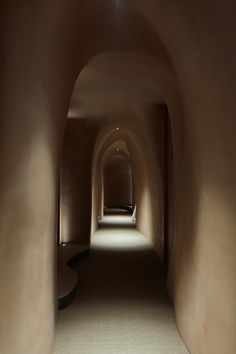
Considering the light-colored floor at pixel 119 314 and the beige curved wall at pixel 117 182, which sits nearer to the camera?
the light-colored floor at pixel 119 314

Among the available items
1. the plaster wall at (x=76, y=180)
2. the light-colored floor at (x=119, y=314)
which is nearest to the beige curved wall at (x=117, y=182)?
the plaster wall at (x=76, y=180)

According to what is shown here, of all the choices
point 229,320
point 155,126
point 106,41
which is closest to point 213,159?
point 229,320

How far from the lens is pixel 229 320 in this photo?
2.54 meters

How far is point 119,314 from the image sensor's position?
4582 mm

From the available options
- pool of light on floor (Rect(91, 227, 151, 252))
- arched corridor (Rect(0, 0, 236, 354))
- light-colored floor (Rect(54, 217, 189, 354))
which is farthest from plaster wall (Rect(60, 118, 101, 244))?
arched corridor (Rect(0, 0, 236, 354))

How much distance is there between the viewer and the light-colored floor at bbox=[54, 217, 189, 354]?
12.2 feet

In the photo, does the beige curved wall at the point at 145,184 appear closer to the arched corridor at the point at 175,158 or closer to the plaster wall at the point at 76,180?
the plaster wall at the point at 76,180

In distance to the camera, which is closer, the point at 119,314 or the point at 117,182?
the point at 119,314

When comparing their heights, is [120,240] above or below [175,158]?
below

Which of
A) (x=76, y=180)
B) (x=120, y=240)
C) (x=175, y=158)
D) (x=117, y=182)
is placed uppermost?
(x=175, y=158)

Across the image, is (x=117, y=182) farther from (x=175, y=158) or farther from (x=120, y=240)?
(x=175, y=158)

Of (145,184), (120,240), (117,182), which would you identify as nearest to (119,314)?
(120,240)

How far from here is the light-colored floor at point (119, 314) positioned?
3.72m

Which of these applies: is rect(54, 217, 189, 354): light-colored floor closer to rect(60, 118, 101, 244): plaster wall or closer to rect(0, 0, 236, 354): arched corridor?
rect(0, 0, 236, 354): arched corridor
